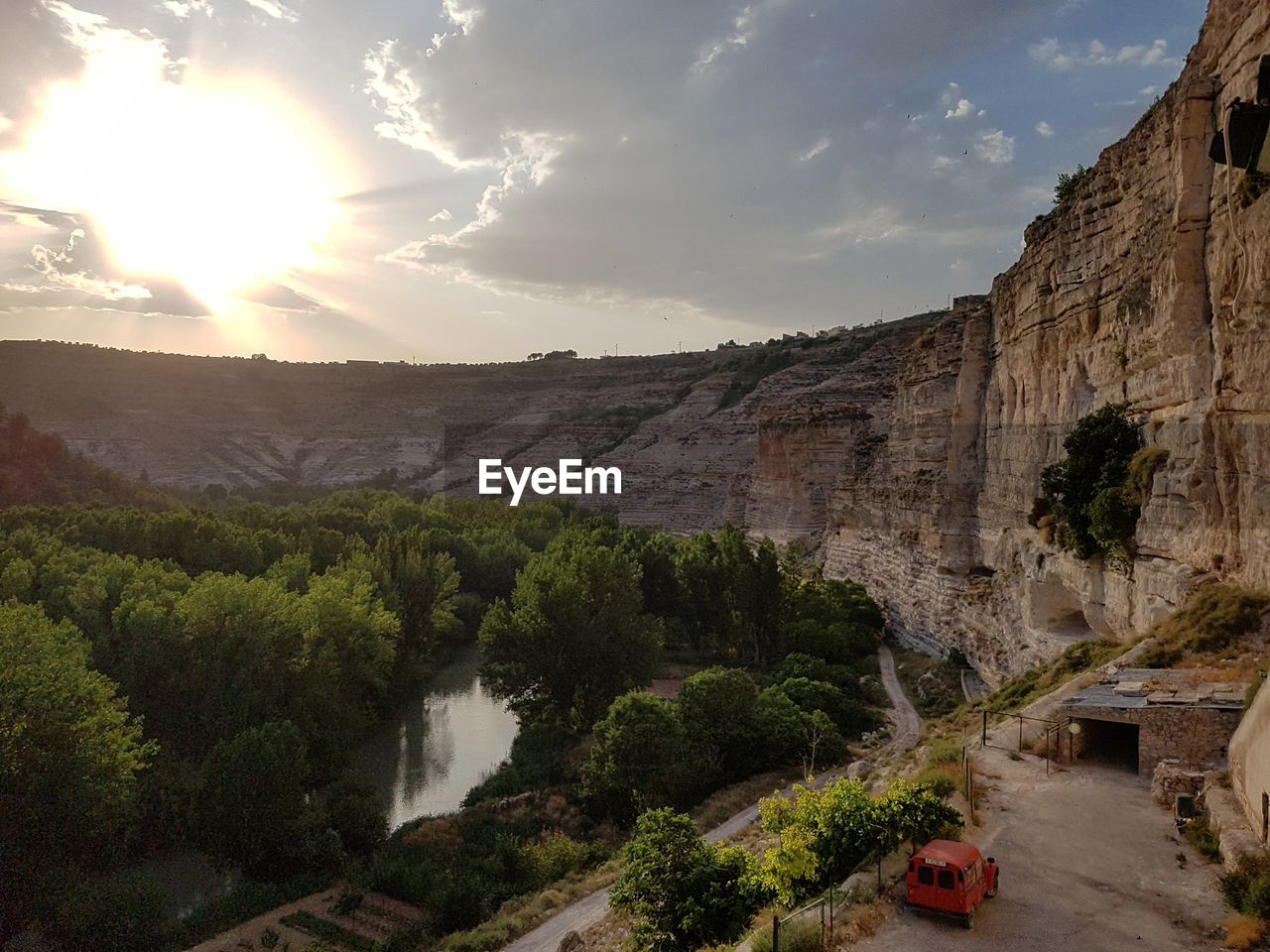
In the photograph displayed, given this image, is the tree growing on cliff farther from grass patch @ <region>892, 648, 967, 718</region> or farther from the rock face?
grass patch @ <region>892, 648, 967, 718</region>

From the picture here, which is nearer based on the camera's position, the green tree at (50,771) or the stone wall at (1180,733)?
the stone wall at (1180,733)

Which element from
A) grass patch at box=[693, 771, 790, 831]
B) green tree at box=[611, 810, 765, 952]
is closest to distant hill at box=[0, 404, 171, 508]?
grass patch at box=[693, 771, 790, 831]

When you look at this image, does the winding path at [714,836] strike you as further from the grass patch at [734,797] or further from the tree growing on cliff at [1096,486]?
the tree growing on cliff at [1096,486]

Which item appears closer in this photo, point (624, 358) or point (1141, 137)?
point (1141, 137)

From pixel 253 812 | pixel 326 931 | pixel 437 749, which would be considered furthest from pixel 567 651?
pixel 326 931

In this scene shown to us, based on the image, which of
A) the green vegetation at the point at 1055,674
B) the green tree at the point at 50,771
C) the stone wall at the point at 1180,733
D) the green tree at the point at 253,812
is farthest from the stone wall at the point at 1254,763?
the green tree at the point at 50,771

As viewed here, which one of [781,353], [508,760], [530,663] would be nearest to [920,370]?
[530,663]

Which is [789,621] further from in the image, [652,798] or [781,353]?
[781,353]

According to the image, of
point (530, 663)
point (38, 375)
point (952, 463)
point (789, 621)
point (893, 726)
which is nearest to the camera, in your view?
point (893, 726)
